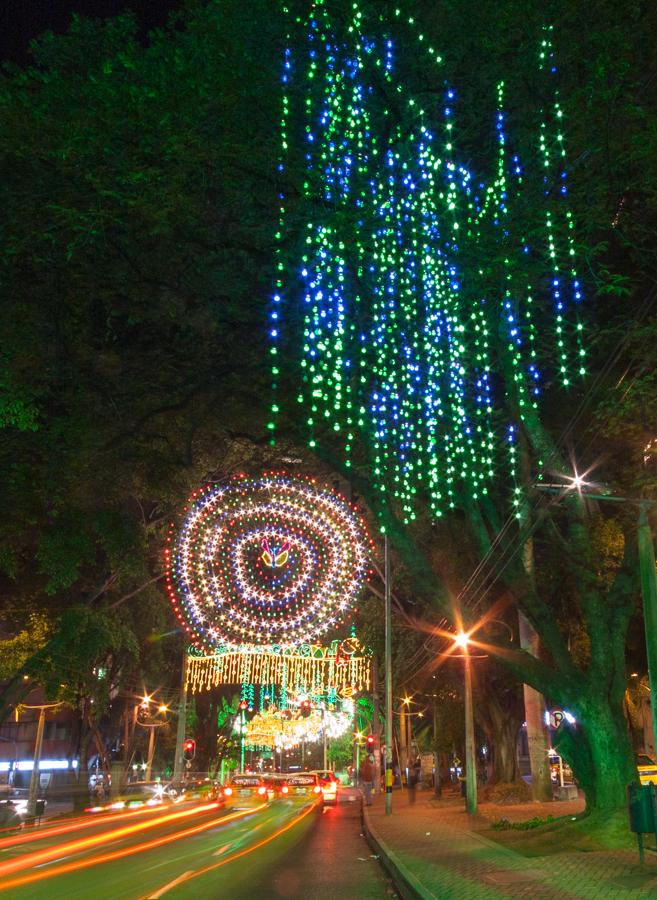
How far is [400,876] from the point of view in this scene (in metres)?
13.1

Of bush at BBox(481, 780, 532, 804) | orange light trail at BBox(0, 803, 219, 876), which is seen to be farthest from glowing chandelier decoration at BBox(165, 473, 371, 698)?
bush at BBox(481, 780, 532, 804)

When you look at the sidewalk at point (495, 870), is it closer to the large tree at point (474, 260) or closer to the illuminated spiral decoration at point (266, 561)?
the large tree at point (474, 260)

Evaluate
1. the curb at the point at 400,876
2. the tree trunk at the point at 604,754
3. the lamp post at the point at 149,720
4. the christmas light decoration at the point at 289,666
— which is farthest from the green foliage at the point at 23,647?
the tree trunk at the point at 604,754

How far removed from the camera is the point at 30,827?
2839 cm

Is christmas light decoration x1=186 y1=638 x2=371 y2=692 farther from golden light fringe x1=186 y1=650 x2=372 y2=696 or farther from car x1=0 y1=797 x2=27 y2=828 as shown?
car x1=0 y1=797 x2=27 y2=828

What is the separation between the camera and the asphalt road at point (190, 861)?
12.5 metres

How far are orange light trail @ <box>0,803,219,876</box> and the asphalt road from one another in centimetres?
2

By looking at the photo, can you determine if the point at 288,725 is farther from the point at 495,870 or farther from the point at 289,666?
the point at 495,870

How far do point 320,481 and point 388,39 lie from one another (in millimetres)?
11842

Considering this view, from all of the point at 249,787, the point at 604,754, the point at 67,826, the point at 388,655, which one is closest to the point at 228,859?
the point at 604,754

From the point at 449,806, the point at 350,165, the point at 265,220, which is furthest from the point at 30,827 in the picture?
the point at 350,165

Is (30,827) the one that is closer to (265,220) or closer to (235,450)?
(235,450)

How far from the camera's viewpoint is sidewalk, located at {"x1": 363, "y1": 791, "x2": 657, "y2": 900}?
1076cm

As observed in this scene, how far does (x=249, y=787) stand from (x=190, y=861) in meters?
31.3
